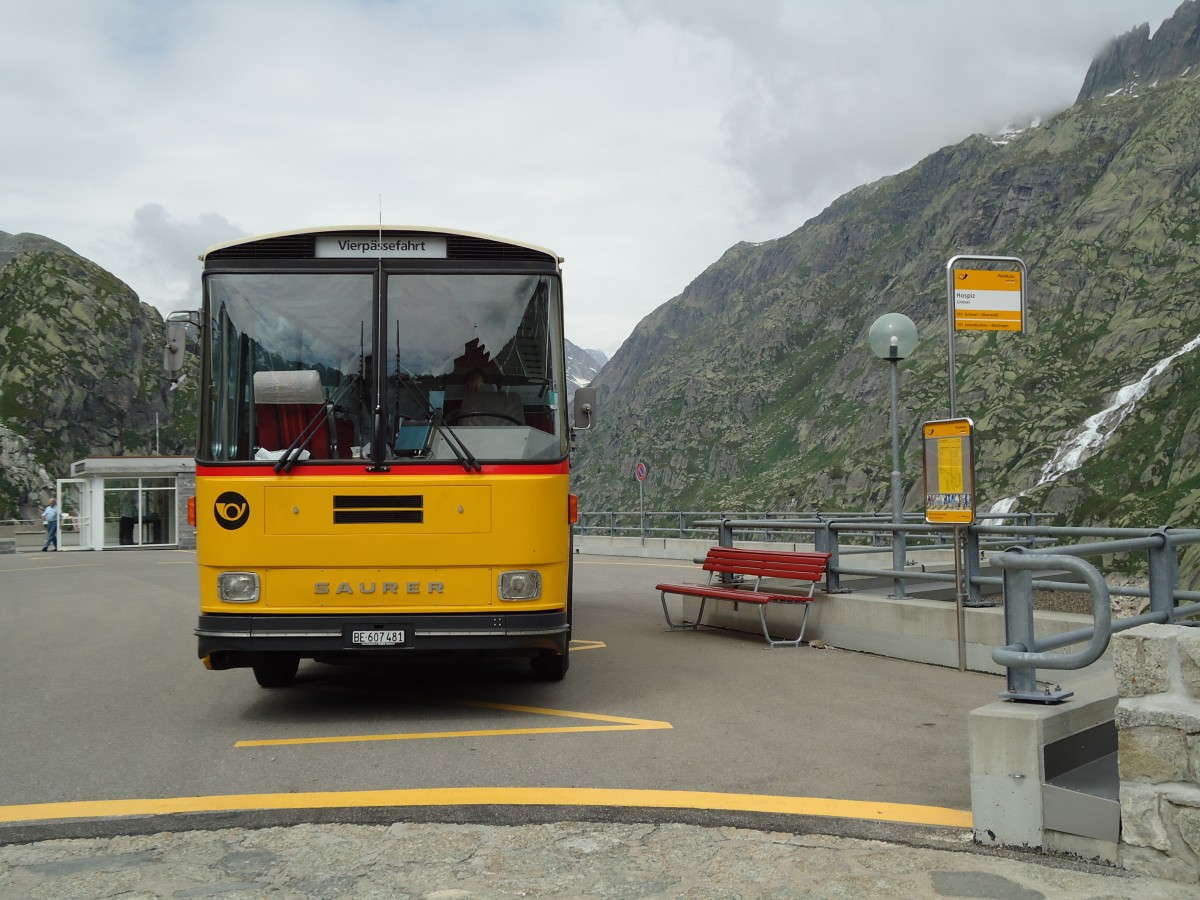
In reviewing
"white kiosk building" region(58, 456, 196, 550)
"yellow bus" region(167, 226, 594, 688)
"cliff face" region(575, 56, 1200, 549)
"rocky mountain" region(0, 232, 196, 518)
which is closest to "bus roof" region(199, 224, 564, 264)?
"yellow bus" region(167, 226, 594, 688)

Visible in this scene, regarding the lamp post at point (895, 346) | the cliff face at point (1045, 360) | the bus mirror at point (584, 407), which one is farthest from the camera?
the cliff face at point (1045, 360)

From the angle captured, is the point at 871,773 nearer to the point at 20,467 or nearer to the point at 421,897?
the point at 421,897

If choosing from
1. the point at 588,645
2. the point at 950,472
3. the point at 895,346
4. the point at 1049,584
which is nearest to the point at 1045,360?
the point at 895,346

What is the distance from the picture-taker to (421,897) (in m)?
4.11

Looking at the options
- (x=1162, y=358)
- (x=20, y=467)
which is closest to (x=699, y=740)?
(x=1162, y=358)

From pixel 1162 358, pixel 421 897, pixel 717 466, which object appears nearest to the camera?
pixel 421 897

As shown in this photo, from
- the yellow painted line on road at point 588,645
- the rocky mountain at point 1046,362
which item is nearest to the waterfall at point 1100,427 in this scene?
the rocky mountain at point 1046,362

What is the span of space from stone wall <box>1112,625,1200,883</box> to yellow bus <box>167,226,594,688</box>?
153 inches

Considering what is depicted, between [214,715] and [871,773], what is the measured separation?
4.50m

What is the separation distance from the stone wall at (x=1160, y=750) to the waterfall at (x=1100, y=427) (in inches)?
4318

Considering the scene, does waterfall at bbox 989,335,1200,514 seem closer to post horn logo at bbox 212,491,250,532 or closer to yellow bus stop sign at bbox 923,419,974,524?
yellow bus stop sign at bbox 923,419,974,524

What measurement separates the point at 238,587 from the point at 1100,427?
4707 inches

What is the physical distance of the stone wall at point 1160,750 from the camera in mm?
4082

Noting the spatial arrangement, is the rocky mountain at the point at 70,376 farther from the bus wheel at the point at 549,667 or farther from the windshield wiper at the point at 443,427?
the windshield wiper at the point at 443,427
